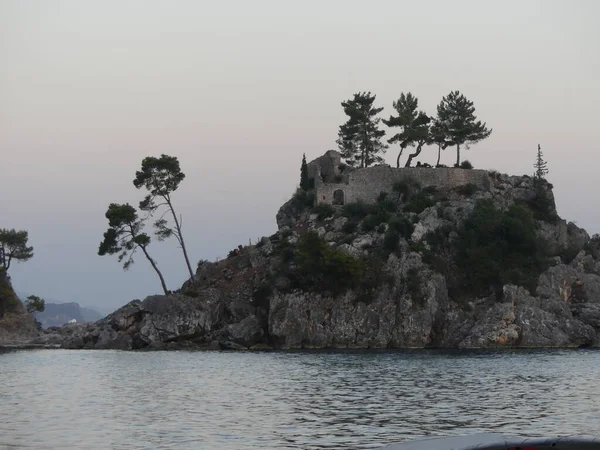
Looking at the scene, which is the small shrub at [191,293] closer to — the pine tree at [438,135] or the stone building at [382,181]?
the stone building at [382,181]

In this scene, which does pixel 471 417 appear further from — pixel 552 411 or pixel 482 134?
pixel 482 134

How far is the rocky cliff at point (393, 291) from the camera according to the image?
90.4 m

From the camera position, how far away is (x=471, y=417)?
34250 millimetres

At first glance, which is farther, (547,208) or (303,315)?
(547,208)

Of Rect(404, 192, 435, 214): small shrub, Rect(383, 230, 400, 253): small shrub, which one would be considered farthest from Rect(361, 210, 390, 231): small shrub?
Rect(383, 230, 400, 253): small shrub

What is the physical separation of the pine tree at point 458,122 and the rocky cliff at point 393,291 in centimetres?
1475

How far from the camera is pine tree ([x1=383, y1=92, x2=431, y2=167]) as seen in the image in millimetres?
115375

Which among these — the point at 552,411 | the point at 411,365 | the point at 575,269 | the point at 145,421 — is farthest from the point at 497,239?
the point at 145,421

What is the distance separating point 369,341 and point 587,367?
109 feet

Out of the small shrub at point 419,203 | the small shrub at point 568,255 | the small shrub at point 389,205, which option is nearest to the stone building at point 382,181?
the small shrub at point 389,205

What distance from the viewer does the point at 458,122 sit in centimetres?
→ 11788

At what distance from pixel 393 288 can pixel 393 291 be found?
0.37m

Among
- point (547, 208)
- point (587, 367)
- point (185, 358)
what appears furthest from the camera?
point (547, 208)

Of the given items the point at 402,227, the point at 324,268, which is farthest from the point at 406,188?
the point at 324,268
